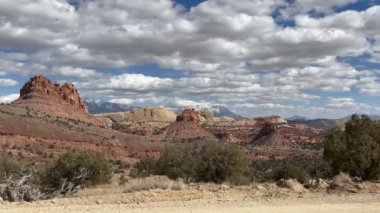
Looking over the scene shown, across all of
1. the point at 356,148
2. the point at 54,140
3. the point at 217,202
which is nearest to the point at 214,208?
the point at 217,202

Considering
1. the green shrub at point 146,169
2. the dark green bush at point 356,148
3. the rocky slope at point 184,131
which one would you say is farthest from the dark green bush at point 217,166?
the rocky slope at point 184,131

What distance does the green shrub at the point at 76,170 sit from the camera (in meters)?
29.8

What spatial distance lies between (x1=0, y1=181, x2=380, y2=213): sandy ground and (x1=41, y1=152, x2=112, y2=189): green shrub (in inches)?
416

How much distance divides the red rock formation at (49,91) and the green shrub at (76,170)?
398 ft

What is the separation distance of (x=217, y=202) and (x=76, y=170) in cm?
1500

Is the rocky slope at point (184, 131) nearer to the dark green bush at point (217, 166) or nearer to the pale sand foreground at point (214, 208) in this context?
the dark green bush at point (217, 166)

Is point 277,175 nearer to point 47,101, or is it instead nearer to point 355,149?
point 355,149

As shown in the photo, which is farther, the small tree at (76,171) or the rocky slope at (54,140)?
the rocky slope at (54,140)

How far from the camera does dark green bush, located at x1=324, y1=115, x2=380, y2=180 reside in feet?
98.2

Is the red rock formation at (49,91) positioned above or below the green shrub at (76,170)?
above

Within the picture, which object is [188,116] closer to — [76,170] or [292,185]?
[76,170]

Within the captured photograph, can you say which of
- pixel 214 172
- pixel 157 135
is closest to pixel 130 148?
pixel 157 135

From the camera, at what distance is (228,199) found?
61.6 feet

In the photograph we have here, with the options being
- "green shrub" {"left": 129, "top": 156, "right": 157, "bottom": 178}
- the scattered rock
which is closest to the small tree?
"green shrub" {"left": 129, "top": 156, "right": 157, "bottom": 178}
